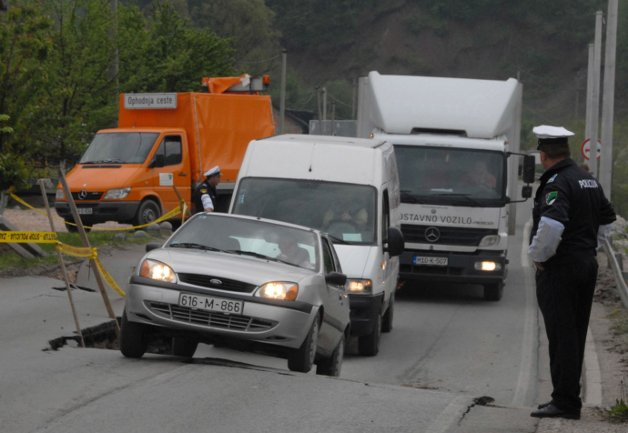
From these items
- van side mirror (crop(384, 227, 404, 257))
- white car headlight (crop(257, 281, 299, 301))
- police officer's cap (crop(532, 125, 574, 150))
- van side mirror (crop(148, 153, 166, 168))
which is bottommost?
van side mirror (crop(148, 153, 166, 168))

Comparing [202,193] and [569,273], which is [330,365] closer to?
[569,273]

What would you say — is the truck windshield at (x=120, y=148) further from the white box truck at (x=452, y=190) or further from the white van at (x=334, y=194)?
the white van at (x=334, y=194)

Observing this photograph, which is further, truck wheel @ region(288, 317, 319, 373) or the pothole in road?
the pothole in road

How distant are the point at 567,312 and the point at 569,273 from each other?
0.25 metres

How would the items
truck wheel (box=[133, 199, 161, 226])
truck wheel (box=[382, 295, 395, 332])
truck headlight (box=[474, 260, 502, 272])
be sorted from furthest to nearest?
truck wheel (box=[133, 199, 161, 226]) → truck headlight (box=[474, 260, 502, 272]) → truck wheel (box=[382, 295, 395, 332])

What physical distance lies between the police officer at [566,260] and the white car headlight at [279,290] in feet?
8.27

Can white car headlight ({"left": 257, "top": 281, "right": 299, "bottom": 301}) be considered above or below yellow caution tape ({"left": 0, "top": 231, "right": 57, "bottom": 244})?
above

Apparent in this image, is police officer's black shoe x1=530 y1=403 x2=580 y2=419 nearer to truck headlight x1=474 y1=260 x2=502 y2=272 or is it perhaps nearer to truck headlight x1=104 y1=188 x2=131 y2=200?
truck headlight x1=474 y1=260 x2=502 y2=272

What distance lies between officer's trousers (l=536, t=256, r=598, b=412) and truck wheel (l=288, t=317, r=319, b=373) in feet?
8.44

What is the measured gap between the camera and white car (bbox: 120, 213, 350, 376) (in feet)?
31.9

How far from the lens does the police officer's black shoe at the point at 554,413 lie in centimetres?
791

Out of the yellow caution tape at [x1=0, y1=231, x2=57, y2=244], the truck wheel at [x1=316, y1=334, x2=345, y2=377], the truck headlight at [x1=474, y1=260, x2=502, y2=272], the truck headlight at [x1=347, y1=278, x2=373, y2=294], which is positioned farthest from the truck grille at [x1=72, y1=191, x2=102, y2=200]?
the truck wheel at [x1=316, y1=334, x2=345, y2=377]

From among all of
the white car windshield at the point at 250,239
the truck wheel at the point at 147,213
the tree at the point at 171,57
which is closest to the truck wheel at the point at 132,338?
the white car windshield at the point at 250,239

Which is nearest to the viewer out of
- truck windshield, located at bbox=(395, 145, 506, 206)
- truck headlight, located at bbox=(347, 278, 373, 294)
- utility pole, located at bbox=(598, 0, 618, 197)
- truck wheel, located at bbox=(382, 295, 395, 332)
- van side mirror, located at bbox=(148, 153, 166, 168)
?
truck headlight, located at bbox=(347, 278, 373, 294)
